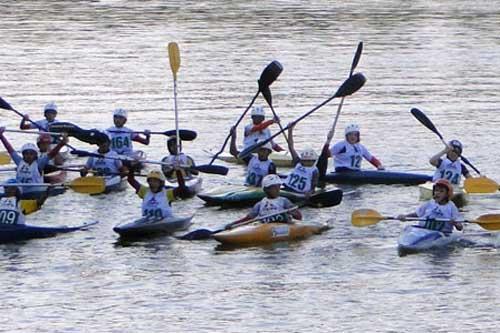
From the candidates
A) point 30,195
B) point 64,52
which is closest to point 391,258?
point 30,195

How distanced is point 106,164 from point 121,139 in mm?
1233

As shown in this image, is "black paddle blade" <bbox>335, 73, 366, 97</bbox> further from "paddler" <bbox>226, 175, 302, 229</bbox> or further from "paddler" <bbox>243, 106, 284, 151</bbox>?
"paddler" <bbox>226, 175, 302, 229</bbox>

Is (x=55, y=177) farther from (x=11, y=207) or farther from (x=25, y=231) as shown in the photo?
(x=11, y=207)

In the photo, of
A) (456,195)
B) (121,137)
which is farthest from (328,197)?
(121,137)

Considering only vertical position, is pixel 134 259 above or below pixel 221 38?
below

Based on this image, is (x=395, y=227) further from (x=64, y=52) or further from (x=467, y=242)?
(x=64, y=52)

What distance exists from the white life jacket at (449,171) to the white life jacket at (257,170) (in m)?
3.09

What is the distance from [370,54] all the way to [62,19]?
60.9ft

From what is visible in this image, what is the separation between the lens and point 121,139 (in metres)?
30.2

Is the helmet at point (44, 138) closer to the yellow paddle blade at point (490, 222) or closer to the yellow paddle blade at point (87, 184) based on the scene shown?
the yellow paddle blade at point (87, 184)

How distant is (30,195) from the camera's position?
27.3m

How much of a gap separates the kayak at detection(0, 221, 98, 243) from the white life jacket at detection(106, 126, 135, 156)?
16.1ft

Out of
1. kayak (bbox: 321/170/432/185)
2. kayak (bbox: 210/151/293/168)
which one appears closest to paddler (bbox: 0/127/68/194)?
kayak (bbox: 321/170/432/185)

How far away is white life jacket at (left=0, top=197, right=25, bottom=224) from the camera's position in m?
24.0
